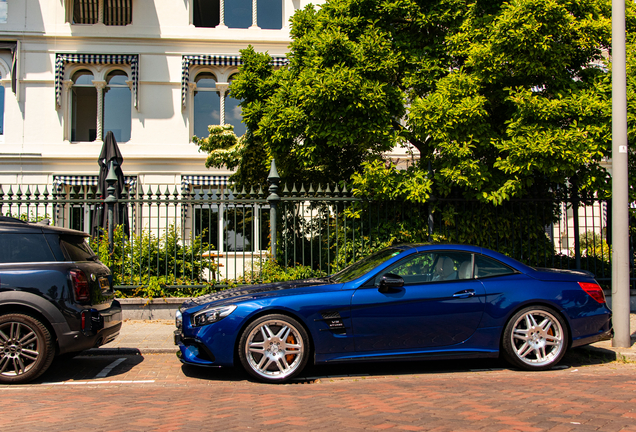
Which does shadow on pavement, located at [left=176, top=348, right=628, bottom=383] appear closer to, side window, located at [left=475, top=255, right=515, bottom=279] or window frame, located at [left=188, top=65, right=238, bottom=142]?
side window, located at [left=475, top=255, right=515, bottom=279]

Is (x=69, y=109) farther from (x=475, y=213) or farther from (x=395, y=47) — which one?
(x=475, y=213)

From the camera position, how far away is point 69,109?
1642cm

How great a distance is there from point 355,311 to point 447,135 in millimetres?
4194

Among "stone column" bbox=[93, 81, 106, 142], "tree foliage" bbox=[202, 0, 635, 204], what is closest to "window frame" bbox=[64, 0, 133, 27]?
"stone column" bbox=[93, 81, 106, 142]

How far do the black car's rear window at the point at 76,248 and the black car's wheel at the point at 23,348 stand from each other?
811 mm

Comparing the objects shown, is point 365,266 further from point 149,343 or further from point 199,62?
point 199,62

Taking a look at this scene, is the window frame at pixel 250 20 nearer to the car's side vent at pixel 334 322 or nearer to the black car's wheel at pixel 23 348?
the black car's wheel at pixel 23 348

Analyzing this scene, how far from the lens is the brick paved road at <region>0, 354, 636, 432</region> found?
12.1ft

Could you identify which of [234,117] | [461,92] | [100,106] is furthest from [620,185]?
[100,106]

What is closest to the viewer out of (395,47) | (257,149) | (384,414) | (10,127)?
(384,414)

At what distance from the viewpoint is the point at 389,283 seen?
5152 mm

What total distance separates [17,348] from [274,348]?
2730 millimetres

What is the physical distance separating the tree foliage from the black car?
472 centimetres

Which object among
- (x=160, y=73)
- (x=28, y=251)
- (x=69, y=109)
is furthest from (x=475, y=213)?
(x=69, y=109)
